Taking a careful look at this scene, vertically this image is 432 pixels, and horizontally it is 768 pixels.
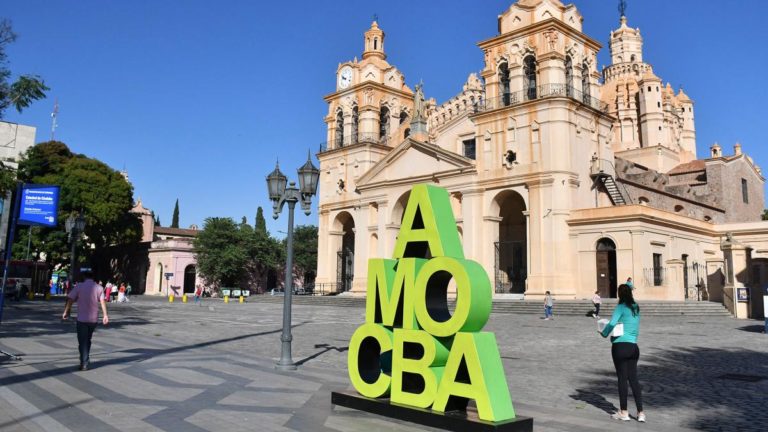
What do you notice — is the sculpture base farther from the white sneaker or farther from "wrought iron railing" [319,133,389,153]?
"wrought iron railing" [319,133,389,153]

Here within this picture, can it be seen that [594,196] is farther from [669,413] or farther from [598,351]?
[669,413]

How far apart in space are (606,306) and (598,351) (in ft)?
50.1

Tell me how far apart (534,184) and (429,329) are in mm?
29091

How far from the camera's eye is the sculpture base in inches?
236

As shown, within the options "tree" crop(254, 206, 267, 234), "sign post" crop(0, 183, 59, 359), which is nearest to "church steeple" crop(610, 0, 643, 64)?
"tree" crop(254, 206, 267, 234)

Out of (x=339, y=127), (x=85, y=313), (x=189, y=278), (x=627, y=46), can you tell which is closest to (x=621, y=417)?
(x=85, y=313)

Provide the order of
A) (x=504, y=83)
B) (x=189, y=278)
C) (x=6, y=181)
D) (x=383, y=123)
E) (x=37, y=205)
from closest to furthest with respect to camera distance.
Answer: (x=37, y=205), (x=6, y=181), (x=504, y=83), (x=383, y=123), (x=189, y=278)

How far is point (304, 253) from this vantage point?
66438 mm

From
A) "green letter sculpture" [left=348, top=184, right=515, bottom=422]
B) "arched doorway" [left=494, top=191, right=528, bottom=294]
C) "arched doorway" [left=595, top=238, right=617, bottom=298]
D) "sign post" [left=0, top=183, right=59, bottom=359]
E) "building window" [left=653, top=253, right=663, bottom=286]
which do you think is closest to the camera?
"green letter sculpture" [left=348, top=184, right=515, bottom=422]

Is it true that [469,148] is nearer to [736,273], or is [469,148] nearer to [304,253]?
[736,273]

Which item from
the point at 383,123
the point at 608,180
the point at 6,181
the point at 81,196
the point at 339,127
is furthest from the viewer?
the point at 339,127

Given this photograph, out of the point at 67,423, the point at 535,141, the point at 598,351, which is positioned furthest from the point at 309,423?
the point at 535,141

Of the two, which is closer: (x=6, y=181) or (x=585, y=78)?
(x=6, y=181)

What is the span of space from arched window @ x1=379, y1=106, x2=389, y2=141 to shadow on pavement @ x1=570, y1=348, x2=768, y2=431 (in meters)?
37.9
